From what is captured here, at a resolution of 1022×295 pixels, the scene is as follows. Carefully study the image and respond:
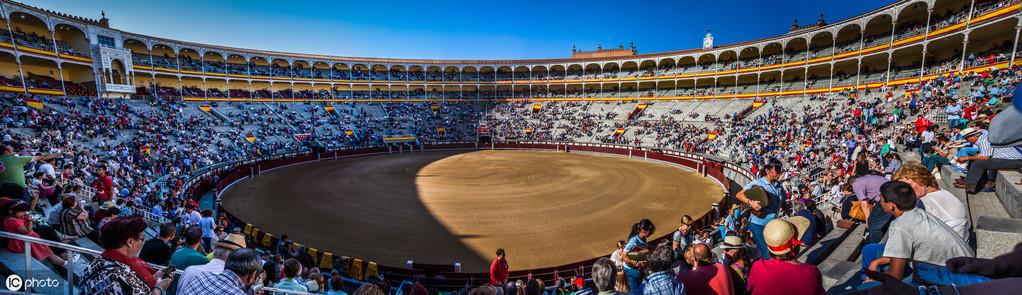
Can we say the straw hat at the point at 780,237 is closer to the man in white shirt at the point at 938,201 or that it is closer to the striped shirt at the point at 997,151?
the man in white shirt at the point at 938,201

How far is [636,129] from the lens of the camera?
127 ft

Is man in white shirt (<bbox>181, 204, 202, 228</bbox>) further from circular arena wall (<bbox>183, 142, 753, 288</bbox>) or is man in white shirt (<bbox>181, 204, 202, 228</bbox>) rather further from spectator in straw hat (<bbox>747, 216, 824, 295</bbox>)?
spectator in straw hat (<bbox>747, 216, 824, 295</bbox>)

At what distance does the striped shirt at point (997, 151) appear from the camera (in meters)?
4.92

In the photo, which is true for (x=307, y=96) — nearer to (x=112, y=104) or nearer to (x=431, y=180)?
(x=112, y=104)

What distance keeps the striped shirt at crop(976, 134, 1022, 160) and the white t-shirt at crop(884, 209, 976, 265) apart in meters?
4.38

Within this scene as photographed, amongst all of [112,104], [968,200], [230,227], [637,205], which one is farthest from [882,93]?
[112,104]

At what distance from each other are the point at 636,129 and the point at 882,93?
18.1m

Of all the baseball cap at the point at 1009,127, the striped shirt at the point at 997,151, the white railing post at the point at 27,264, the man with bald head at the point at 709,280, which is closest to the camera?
the baseball cap at the point at 1009,127

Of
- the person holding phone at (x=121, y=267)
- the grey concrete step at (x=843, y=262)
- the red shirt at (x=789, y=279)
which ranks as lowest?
the grey concrete step at (x=843, y=262)

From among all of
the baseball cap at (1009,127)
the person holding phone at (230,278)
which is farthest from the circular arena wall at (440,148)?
the baseball cap at (1009,127)

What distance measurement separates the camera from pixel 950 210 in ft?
9.58

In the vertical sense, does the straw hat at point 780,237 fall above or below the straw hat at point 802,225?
above

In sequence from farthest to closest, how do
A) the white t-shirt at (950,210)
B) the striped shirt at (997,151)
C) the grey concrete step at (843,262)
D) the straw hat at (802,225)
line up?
1. the striped shirt at (997,151)
2. the grey concrete step at (843,262)
3. the straw hat at (802,225)
4. the white t-shirt at (950,210)

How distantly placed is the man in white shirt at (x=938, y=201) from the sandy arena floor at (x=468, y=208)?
7.85 m
